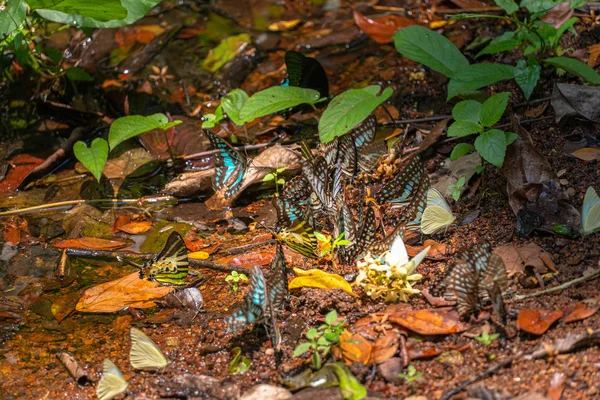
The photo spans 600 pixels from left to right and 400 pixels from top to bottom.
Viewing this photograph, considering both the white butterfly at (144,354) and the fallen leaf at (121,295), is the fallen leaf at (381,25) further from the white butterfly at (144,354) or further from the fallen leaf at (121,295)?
the white butterfly at (144,354)

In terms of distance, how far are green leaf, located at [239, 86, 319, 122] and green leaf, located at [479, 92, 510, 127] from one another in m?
0.98

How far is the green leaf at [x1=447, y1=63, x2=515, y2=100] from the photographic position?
9.93 feet

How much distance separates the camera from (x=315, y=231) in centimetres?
284

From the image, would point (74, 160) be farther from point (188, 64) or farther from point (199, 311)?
point (199, 311)

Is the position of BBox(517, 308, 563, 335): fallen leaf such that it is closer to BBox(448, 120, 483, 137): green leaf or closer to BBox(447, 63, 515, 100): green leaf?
BBox(448, 120, 483, 137): green leaf

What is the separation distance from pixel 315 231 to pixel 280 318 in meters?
0.57

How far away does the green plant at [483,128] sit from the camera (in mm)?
2621

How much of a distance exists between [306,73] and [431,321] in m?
1.92

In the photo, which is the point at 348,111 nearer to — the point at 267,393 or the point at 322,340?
the point at 322,340

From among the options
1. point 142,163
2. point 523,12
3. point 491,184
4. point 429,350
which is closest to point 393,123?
point 491,184

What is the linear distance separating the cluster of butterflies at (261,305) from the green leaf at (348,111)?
2.99 ft

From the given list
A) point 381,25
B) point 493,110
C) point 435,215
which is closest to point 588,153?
point 493,110

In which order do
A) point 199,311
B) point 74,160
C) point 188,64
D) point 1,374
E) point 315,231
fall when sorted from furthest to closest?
point 188,64 < point 74,160 < point 315,231 < point 199,311 < point 1,374

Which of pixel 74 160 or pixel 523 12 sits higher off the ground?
pixel 523 12
